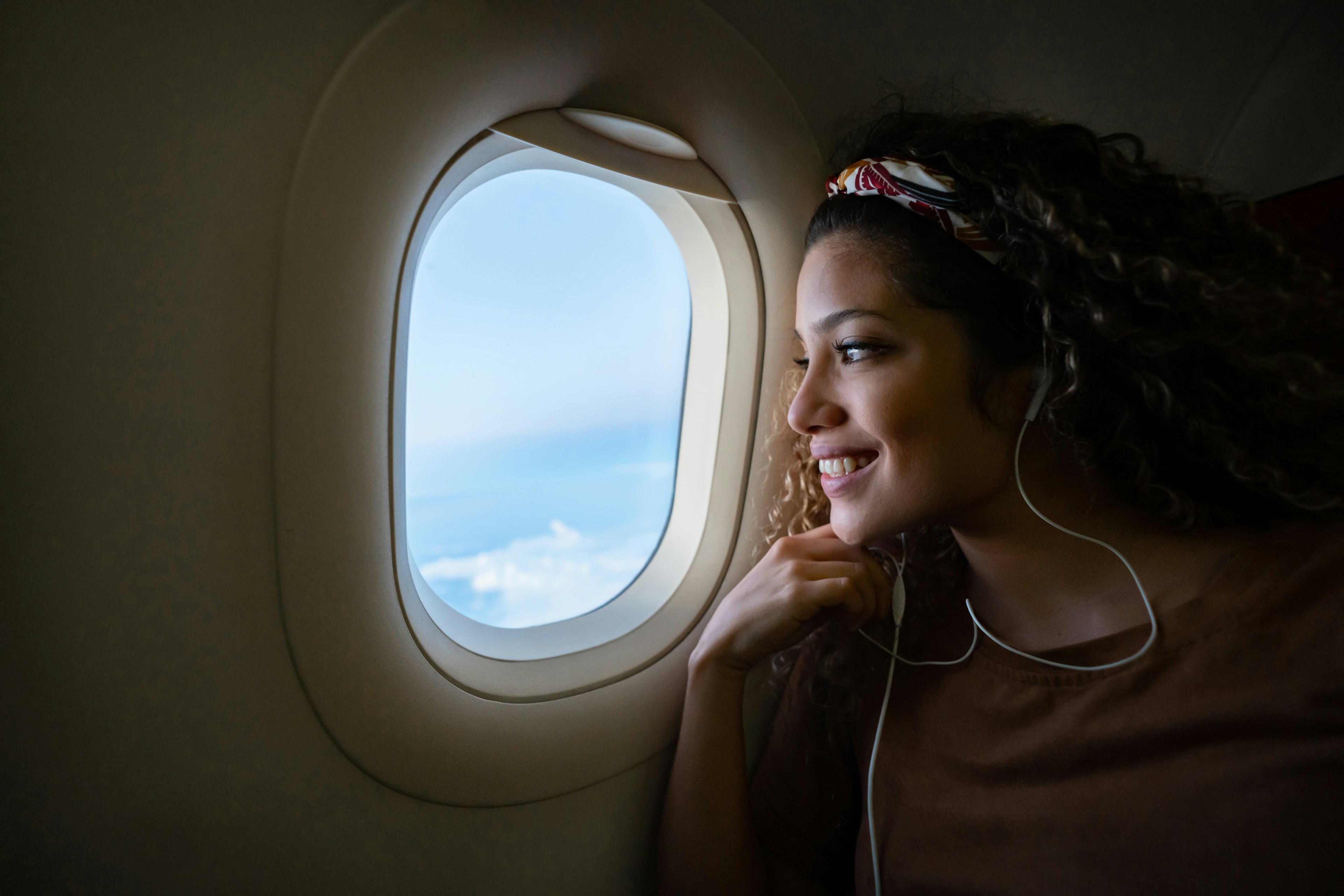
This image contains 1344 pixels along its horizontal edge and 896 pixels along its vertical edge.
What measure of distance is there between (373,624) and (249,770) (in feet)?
0.67

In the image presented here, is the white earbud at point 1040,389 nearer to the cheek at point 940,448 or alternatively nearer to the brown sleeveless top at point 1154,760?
the cheek at point 940,448

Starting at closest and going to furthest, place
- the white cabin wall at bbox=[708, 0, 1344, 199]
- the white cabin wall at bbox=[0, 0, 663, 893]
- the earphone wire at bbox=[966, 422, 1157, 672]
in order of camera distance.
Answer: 1. the white cabin wall at bbox=[0, 0, 663, 893]
2. the earphone wire at bbox=[966, 422, 1157, 672]
3. the white cabin wall at bbox=[708, 0, 1344, 199]

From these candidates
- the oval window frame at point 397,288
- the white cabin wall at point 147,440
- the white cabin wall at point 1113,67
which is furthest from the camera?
the white cabin wall at point 1113,67

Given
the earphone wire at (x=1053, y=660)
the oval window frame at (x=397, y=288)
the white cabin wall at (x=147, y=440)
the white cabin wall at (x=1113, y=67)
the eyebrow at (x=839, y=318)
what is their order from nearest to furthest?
the white cabin wall at (x=147, y=440) → the oval window frame at (x=397, y=288) → the earphone wire at (x=1053, y=660) → the eyebrow at (x=839, y=318) → the white cabin wall at (x=1113, y=67)

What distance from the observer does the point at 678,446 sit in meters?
1.41

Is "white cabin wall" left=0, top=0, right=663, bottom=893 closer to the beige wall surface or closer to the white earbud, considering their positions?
the beige wall surface

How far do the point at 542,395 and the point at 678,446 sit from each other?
0.99ft

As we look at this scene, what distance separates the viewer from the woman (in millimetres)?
774

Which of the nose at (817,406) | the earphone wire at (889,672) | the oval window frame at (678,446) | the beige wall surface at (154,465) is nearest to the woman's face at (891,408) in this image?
the nose at (817,406)

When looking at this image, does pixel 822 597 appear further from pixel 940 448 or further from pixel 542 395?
pixel 542 395

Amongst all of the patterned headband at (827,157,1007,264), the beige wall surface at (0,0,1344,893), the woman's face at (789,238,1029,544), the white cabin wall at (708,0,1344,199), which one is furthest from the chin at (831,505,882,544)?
the beige wall surface at (0,0,1344,893)

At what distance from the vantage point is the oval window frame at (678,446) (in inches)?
35.3

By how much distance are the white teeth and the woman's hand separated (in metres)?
0.16

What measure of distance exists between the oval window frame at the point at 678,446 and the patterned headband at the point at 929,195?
9.6 inches
